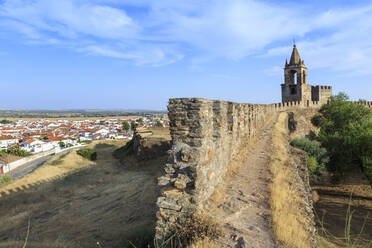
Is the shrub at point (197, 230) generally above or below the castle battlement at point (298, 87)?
below

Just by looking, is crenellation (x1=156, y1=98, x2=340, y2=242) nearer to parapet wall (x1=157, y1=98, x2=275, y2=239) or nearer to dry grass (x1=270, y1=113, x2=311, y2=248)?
parapet wall (x1=157, y1=98, x2=275, y2=239)

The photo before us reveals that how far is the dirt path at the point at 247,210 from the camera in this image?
3440 mm

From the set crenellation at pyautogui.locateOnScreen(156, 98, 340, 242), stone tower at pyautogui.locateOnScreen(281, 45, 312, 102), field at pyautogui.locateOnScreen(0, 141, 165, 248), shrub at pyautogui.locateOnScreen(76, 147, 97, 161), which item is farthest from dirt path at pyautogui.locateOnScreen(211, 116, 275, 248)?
stone tower at pyautogui.locateOnScreen(281, 45, 312, 102)

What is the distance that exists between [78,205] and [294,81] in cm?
3639

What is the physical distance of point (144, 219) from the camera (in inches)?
297

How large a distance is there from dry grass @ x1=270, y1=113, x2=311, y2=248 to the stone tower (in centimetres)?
3302

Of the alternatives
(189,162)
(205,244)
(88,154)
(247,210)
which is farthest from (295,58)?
(205,244)

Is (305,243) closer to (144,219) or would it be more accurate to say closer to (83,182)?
(144,219)

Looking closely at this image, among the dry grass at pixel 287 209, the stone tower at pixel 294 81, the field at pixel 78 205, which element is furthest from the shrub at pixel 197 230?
the stone tower at pixel 294 81

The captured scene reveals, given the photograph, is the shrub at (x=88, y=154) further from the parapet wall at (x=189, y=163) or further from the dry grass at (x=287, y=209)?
the parapet wall at (x=189, y=163)

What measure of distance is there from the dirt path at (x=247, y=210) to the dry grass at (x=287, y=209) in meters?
0.15

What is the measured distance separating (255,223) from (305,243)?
2.65 feet

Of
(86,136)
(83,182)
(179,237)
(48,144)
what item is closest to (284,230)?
(179,237)

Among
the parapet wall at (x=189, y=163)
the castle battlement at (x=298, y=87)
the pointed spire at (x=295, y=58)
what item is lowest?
the parapet wall at (x=189, y=163)
